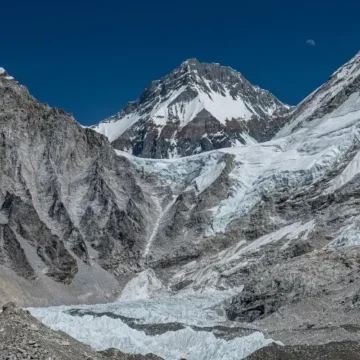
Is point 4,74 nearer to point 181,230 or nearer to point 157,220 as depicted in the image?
point 157,220

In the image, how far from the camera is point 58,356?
25062mm

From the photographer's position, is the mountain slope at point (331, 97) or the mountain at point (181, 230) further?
the mountain slope at point (331, 97)

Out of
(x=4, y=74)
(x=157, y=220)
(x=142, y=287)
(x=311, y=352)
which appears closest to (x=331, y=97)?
(x=157, y=220)

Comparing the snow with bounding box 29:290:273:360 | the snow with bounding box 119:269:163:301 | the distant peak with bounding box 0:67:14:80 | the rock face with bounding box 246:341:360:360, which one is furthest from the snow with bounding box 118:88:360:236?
the rock face with bounding box 246:341:360:360

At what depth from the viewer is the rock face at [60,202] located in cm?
9794

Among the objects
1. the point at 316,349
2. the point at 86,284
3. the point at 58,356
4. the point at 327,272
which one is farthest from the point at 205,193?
the point at 58,356

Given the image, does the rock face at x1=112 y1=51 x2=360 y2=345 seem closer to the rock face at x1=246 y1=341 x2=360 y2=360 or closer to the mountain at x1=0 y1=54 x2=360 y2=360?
the mountain at x1=0 y1=54 x2=360 y2=360

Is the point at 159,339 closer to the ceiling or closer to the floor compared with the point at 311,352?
closer to the ceiling

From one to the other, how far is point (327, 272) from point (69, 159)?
72164mm

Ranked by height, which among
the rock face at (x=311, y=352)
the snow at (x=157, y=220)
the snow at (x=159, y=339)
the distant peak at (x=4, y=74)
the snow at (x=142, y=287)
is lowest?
the rock face at (x=311, y=352)

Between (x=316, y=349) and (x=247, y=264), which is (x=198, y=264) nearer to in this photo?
(x=247, y=264)

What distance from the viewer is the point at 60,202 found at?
111625 mm

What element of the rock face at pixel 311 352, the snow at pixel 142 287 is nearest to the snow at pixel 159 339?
the rock face at pixel 311 352

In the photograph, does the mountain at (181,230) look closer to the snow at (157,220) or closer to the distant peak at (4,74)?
the snow at (157,220)
